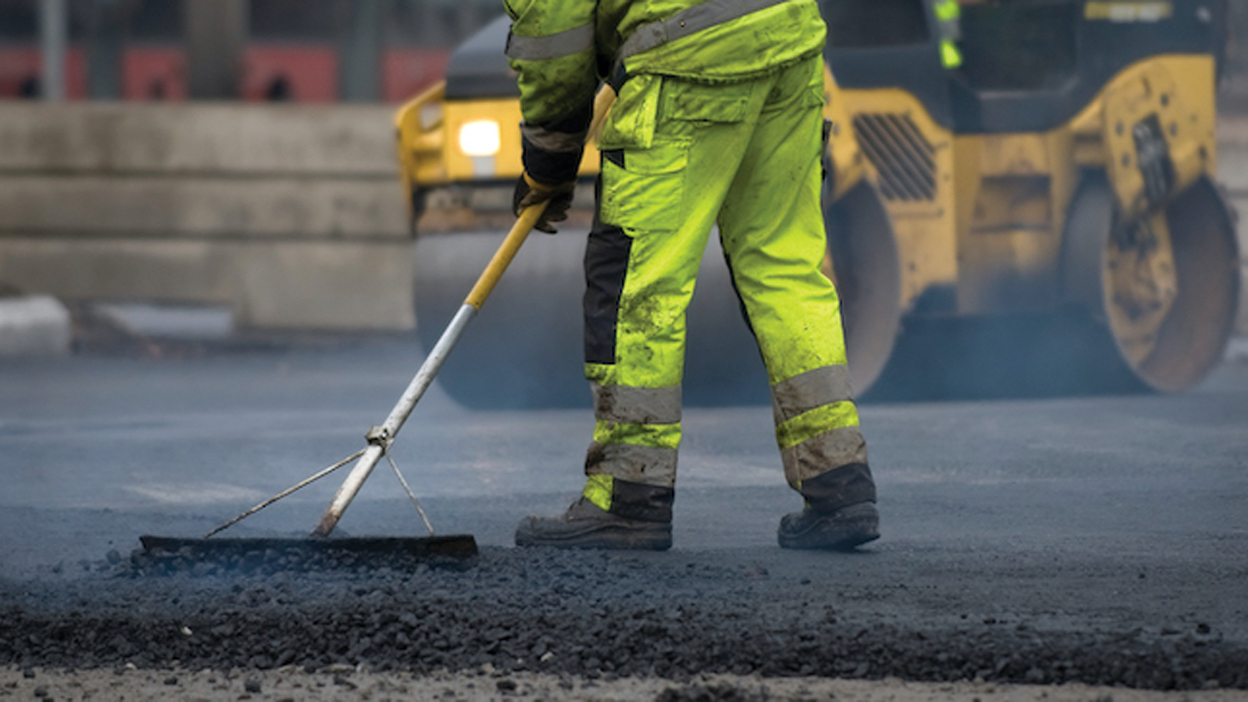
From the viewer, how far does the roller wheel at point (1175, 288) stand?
23.6 ft

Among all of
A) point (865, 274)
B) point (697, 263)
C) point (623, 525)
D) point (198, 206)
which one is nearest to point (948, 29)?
point (865, 274)

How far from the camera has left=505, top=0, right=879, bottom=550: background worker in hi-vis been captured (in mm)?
3359

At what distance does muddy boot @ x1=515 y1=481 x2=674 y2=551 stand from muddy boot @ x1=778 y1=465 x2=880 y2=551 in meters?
0.29

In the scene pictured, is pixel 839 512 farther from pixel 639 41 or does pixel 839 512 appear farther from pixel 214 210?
pixel 214 210

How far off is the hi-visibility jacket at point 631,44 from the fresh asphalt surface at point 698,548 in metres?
0.88

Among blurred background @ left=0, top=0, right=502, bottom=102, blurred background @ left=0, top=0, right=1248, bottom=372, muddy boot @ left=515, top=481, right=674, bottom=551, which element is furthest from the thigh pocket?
blurred background @ left=0, top=0, right=502, bottom=102

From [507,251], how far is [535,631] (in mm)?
1140

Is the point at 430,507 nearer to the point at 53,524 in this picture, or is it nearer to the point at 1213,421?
the point at 53,524

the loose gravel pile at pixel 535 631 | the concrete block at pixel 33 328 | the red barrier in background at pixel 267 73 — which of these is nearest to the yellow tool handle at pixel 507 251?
the loose gravel pile at pixel 535 631

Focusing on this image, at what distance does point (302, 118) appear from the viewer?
989cm

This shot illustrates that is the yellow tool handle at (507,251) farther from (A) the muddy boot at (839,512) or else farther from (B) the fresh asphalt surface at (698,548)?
(A) the muddy boot at (839,512)

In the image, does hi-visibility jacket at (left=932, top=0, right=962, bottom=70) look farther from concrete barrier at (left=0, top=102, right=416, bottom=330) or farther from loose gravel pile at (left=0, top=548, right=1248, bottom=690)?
concrete barrier at (left=0, top=102, right=416, bottom=330)

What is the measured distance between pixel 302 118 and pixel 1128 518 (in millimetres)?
6787

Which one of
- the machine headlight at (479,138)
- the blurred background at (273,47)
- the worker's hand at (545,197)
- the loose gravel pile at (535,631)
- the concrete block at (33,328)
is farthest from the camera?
the blurred background at (273,47)
